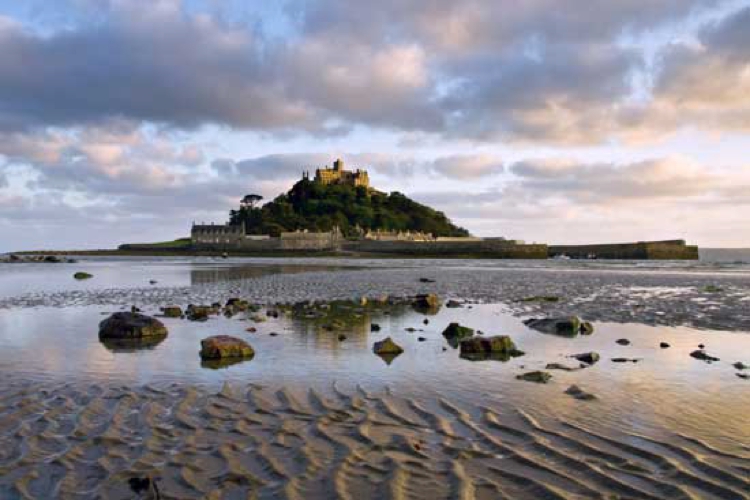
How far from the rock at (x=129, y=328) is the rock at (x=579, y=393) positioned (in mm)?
12492

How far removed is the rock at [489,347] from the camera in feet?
51.9

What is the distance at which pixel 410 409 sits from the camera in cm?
1038

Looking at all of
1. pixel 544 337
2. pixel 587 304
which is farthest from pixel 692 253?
pixel 544 337

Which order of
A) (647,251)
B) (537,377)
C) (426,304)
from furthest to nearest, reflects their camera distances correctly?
(647,251)
(426,304)
(537,377)

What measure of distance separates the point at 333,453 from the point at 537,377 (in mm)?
6080

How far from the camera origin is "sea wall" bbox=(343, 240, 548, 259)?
589 ft

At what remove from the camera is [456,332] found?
18906 mm

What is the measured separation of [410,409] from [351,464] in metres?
2.90

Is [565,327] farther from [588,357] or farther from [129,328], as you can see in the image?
[129,328]

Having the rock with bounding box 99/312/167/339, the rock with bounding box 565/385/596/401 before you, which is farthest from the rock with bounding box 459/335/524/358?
the rock with bounding box 99/312/167/339

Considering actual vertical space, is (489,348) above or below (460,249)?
below

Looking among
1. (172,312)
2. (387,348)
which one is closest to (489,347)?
(387,348)

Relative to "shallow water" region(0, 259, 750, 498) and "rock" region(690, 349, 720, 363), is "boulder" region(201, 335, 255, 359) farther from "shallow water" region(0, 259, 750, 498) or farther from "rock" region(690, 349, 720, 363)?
"rock" region(690, 349, 720, 363)

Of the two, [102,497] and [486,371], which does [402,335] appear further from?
[102,497]
